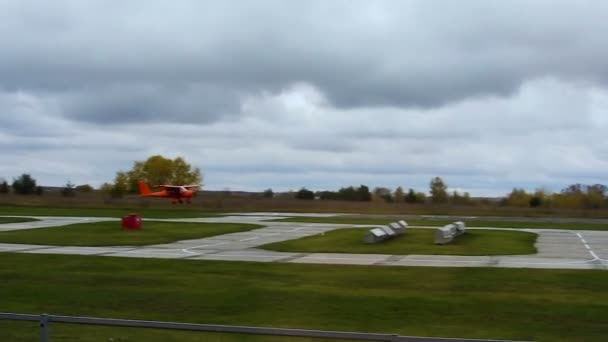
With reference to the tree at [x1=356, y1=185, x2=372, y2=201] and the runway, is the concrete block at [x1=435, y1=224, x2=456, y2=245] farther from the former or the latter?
the tree at [x1=356, y1=185, x2=372, y2=201]

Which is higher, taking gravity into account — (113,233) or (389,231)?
(389,231)

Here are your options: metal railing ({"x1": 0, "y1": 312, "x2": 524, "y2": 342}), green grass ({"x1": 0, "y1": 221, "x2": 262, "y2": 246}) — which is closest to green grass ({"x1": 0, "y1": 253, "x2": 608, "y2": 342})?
metal railing ({"x1": 0, "y1": 312, "x2": 524, "y2": 342})

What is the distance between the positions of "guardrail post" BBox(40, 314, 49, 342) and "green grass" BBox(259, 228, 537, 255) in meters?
23.5

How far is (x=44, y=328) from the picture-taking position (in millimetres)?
7938

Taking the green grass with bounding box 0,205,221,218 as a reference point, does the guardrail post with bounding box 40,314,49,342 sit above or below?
below

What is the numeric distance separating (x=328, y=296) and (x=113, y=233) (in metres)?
23.8

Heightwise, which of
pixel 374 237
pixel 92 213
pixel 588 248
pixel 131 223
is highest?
pixel 92 213

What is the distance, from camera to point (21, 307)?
1716 cm

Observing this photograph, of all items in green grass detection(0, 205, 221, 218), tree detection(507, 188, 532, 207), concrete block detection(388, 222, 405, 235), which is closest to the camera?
concrete block detection(388, 222, 405, 235)

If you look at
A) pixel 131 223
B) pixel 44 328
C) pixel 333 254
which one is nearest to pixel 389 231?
pixel 333 254

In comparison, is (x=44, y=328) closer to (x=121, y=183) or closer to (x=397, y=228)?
(x=397, y=228)

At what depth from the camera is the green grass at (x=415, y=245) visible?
3148 cm

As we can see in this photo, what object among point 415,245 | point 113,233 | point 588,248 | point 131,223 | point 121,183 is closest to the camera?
point 415,245

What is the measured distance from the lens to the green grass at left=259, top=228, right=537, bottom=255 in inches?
1239
